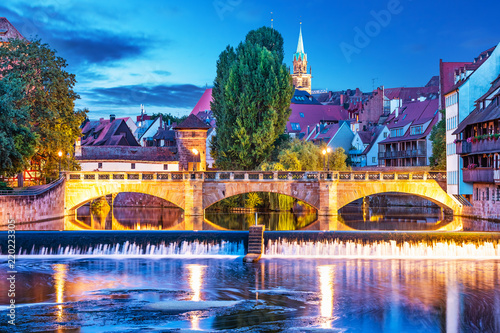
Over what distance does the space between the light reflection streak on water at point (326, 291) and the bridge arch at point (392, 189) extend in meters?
25.0

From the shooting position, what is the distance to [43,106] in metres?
57.1

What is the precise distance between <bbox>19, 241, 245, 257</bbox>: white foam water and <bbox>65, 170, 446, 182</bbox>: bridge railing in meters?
19.7

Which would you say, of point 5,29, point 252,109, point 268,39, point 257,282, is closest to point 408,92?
point 268,39

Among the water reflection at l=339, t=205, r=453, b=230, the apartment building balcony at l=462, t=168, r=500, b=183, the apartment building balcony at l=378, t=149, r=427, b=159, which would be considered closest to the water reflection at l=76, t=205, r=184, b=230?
the water reflection at l=339, t=205, r=453, b=230

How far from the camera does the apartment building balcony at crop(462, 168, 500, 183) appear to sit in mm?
50000

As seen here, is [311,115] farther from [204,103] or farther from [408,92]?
[204,103]

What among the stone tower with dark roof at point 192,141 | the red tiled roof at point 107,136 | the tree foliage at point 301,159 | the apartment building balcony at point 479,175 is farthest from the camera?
the red tiled roof at point 107,136

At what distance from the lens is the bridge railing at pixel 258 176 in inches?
2270

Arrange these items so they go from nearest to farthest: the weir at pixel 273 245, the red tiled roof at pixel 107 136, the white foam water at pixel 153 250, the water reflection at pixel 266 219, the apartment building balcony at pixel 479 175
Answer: the weir at pixel 273 245 → the white foam water at pixel 153 250 → the apartment building balcony at pixel 479 175 → the water reflection at pixel 266 219 → the red tiled roof at pixel 107 136

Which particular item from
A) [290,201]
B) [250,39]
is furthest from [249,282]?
[250,39]

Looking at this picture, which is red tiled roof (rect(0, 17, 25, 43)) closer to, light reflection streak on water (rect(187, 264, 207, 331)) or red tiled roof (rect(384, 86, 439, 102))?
light reflection streak on water (rect(187, 264, 207, 331))

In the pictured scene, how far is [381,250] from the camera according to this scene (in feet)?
122

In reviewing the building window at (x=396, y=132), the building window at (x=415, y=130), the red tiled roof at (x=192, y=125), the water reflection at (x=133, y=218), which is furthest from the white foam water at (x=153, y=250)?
the building window at (x=396, y=132)

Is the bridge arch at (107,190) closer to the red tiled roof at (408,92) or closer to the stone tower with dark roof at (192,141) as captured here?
the stone tower with dark roof at (192,141)
